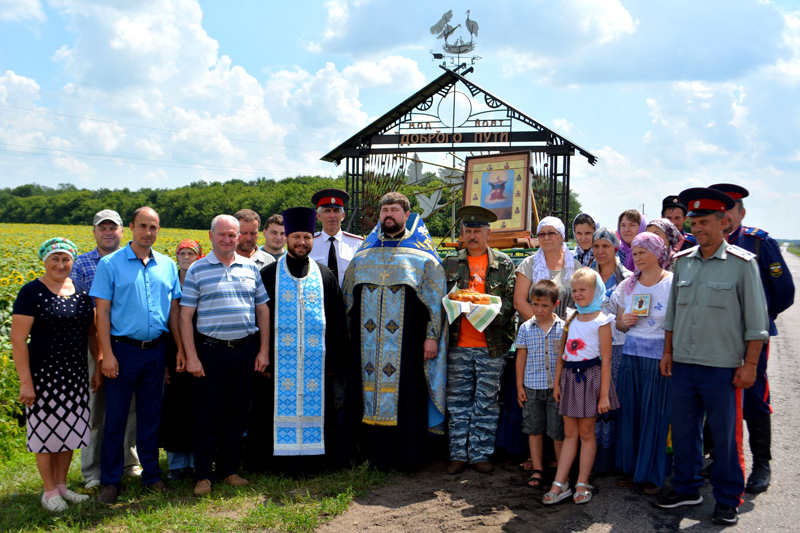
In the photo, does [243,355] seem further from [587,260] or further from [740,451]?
[740,451]

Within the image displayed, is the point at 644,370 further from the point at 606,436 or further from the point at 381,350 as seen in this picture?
the point at 381,350

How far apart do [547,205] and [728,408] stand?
7.00 metres

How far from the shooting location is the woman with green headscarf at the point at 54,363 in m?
4.09

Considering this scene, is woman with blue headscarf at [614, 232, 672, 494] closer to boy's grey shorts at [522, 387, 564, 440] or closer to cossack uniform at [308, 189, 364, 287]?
boy's grey shorts at [522, 387, 564, 440]

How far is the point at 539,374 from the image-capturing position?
14.7 ft

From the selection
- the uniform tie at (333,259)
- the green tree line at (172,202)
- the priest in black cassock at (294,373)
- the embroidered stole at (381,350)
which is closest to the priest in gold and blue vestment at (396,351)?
the embroidered stole at (381,350)

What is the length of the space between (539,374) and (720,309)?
1.32m

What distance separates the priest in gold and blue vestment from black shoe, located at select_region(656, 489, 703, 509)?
172 cm

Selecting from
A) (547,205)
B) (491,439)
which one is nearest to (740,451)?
(491,439)

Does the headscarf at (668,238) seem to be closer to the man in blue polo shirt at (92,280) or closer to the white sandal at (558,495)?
the white sandal at (558,495)

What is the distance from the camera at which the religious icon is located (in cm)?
429

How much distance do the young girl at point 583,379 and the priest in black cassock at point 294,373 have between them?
6.11 feet

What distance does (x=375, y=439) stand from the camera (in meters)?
4.93

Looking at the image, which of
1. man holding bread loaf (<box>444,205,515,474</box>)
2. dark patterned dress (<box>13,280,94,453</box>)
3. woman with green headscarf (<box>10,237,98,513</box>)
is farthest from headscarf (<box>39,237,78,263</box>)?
man holding bread loaf (<box>444,205,515,474</box>)
